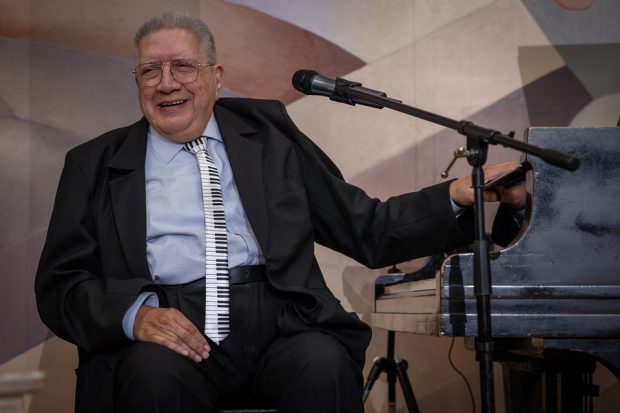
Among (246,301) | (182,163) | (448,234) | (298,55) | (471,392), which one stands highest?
(298,55)

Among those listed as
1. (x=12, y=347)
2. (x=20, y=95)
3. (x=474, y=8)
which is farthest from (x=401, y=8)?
(x=12, y=347)

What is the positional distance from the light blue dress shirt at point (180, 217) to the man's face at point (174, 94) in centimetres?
6

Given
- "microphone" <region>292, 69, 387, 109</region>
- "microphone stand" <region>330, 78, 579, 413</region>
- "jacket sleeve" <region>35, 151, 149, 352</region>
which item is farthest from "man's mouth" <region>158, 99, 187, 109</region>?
"microphone stand" <region>330, 78, 579, 413</region>

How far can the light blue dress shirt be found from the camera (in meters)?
2.29

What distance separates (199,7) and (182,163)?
194 centimetres

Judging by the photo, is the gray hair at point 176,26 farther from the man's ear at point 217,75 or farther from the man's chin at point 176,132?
the man's chin at point 176,132

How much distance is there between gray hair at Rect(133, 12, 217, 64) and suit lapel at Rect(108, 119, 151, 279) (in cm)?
33

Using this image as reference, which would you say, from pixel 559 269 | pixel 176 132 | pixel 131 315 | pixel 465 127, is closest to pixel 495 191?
pixel 559 269

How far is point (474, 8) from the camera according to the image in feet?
14.1

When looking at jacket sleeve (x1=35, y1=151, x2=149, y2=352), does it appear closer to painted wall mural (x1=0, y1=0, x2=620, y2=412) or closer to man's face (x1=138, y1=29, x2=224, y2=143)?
man's face (x1=138, y1=29, x2=224, y2=143)

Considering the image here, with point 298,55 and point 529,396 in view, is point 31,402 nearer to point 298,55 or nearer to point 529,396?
point 298,55

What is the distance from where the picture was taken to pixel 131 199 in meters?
2.36

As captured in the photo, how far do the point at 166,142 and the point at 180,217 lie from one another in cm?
29

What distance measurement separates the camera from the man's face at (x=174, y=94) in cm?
247
